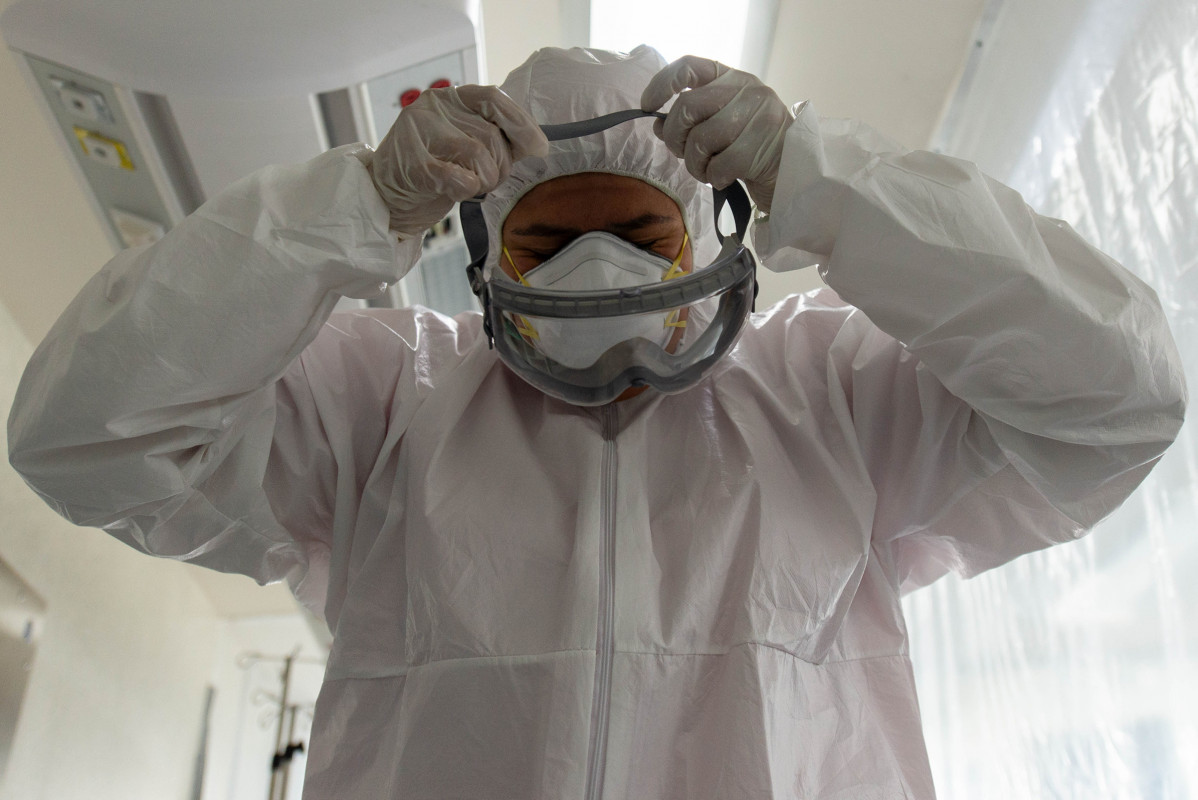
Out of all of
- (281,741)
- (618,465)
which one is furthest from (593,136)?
(281,741)

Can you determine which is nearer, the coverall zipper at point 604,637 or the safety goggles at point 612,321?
the coverall zipper at point 604,637

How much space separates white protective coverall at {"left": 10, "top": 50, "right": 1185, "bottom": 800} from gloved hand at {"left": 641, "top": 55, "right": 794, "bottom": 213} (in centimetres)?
4

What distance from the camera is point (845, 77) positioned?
1.69 meters

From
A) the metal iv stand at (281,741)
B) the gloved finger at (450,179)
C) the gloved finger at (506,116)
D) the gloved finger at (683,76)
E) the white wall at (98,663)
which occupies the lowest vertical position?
the metal iv stand at (281,741)

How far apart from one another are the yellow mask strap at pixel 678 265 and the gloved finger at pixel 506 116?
26 centimetres

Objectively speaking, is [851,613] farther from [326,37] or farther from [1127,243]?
[326,37]

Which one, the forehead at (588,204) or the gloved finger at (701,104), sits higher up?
the gloved finger at (701,104)

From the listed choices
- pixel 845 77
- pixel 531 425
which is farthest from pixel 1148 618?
pixel 845 77

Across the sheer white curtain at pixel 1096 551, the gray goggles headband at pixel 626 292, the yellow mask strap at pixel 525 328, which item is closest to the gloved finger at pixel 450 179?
the gray goggles headband at pixel 626 292

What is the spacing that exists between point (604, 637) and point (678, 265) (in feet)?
1.55

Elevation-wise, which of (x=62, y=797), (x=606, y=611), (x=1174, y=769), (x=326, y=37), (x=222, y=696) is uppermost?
(x=326, y=37)

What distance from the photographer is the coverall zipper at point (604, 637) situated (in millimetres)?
871

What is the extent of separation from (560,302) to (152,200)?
1.02 meters

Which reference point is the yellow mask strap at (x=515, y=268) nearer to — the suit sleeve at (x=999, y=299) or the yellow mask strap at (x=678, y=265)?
the yellow mask strap at (x=678, y=265)
